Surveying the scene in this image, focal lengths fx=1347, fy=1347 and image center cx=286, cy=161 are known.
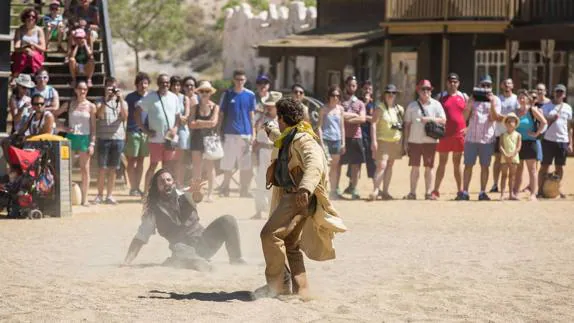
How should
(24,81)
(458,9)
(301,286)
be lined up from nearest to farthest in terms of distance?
(301,286), (24,81), (458,9)

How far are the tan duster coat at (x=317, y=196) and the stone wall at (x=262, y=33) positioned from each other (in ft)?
114

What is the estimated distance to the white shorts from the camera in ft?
58.3

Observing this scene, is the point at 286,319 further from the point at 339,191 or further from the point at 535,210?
the point at 339,191

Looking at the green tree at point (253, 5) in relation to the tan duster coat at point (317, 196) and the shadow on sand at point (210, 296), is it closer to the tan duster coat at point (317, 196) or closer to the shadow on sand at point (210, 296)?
the shadow on sand at point (210, 296)

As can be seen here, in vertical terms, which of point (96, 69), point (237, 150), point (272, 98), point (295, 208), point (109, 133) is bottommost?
point (237, 150)

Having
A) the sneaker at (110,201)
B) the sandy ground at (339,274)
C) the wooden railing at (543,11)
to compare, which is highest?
the wooden railing at (543,11)

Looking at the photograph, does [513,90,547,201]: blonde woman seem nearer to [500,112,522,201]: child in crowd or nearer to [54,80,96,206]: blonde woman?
[500,112,522,201]: child in crowd

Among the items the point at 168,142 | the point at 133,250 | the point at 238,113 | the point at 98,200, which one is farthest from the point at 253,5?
the point at 133,250

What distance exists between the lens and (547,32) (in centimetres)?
3094

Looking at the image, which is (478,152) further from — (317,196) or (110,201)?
(317,196)

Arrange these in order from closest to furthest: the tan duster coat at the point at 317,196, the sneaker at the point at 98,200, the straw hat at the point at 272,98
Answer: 1. the tan duster coat at the point at 317,196
2. the straw hat at the point at 272,98
3. the sneaker at the point at 98,200

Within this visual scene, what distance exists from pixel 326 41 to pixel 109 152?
75.3 ft

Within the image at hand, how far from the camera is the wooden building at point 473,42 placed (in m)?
Answer: 32.6

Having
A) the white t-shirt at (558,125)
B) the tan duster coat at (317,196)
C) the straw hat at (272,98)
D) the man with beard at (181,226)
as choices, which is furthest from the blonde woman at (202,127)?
the tan duster coat at (317,196)
